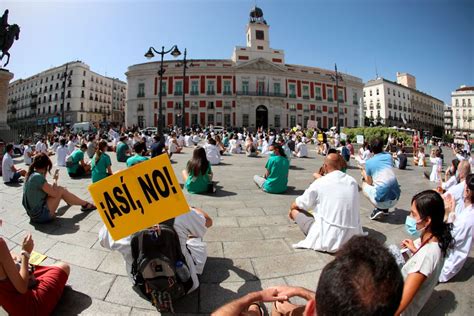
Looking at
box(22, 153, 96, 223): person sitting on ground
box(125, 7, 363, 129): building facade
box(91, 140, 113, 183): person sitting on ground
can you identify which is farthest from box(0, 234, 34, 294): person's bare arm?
box(125, 7, 363, 129): building facade

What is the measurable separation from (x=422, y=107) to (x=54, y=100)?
103174 millimetres

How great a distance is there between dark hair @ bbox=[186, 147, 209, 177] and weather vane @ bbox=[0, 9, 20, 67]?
1832 centimetres

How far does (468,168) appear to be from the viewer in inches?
188

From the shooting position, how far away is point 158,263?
201 centimetres

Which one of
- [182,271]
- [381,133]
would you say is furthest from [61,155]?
[381,133]

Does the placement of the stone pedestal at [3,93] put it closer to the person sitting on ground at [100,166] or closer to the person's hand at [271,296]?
the person sitting on ground at [100,166]

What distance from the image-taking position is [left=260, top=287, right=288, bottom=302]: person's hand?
1646 millimetres

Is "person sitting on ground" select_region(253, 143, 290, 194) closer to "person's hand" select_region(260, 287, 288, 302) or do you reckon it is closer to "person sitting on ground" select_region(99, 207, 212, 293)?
"person sitting on ground" select_region(99, 207, 212, 293)

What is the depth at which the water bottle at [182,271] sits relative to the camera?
2.16 metres

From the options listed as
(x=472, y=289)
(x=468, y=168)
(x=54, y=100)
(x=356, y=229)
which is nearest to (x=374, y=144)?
(x=468, y=168)

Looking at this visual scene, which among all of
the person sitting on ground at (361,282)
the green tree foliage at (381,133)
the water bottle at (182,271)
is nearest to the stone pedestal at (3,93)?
the water bottle at (182,271)

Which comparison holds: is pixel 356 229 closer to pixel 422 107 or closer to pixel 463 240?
pixel 463 240

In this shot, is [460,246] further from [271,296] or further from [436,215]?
[271,296]

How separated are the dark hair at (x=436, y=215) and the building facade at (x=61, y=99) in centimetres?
6253
